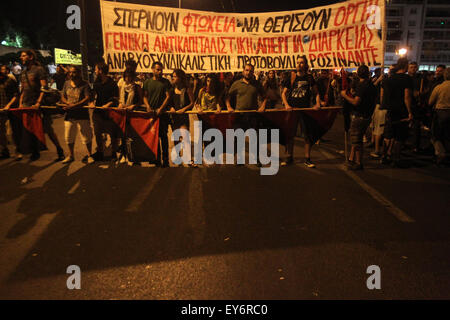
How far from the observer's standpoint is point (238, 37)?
778cm

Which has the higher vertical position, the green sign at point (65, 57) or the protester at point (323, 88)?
the green sign at point (65, 57)

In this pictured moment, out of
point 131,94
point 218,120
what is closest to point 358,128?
point 218,120

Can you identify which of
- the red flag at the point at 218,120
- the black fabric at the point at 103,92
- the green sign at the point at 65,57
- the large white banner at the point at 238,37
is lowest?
the red flag at the point at 218,120

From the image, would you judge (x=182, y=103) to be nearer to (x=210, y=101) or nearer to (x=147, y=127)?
(x=210, y=101)

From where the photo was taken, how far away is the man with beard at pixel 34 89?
7875 millimetres

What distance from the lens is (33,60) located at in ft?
25.9

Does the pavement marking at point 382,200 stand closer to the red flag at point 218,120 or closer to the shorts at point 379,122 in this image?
the shorts at point 379,122

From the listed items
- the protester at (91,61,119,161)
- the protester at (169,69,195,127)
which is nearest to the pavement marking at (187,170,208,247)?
the protester at (169,69,195,127)

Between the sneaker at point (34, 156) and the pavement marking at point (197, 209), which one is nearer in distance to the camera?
the pavement marking at point (197, 209)

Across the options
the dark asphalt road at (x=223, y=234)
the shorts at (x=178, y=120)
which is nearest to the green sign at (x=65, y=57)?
the dark asphalt road at (x=223, y=234)

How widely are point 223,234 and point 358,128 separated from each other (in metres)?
4.11

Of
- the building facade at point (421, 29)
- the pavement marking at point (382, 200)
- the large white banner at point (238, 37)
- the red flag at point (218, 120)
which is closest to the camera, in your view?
the pavement marking at point (382, 200)
